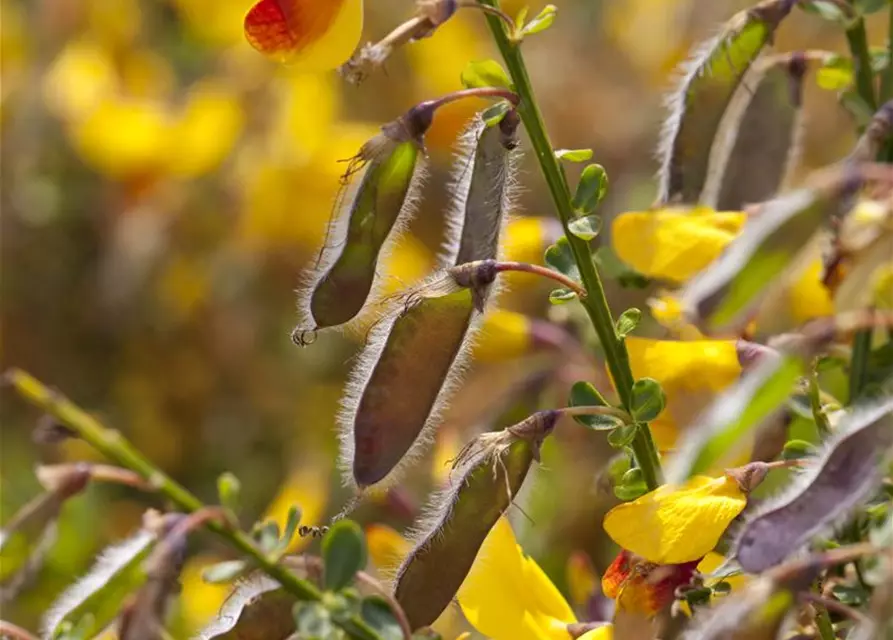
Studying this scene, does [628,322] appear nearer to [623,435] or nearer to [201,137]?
[623,435]

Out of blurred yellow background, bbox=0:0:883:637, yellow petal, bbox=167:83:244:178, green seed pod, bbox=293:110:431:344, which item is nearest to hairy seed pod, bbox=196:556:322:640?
green seed pod, bbox=293:110:431:344

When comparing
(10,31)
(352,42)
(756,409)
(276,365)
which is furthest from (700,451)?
(10,31)

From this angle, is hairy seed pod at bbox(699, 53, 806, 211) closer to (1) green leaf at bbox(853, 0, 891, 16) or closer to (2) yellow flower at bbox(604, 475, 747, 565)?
(1) green leaf at bbox(853, 0, 891, 16)

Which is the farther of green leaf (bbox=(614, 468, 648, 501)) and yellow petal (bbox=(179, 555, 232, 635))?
yellow petal (bbox=(179, 555, 232, 635))

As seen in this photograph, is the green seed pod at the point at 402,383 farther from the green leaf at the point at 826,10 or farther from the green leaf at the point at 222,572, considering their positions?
the green leaf at the point at 826,10

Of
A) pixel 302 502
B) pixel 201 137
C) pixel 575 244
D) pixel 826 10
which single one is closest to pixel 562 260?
pixel 575 244
